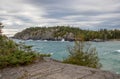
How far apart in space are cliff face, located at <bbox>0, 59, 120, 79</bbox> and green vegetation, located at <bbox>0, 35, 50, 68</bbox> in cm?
31

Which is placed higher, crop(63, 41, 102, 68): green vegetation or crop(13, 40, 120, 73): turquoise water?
crop(63, 41, 102, 68): green vegetation

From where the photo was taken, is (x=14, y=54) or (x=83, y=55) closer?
(x=14, y=54)

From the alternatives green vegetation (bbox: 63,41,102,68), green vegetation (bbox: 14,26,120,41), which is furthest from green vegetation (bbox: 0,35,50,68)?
green vegetation (bbox: 14,26,120,41)

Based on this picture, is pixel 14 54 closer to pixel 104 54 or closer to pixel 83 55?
pixel 83 55

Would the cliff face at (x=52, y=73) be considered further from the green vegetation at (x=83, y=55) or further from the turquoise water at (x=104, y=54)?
the green vegetation at (x=83, y=55)

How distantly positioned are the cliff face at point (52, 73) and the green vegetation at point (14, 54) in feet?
1.02

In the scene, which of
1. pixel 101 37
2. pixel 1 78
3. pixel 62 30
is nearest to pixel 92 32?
pixel 101 37

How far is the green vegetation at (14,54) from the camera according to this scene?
847 centimetres

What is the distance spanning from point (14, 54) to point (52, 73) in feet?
6.38

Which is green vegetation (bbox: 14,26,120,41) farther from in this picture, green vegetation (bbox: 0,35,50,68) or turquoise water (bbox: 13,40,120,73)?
green vegetation (bbox: 0,35,50,68)

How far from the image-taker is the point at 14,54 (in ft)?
29.2

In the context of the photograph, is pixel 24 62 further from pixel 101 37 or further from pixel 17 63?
pixel 101 37

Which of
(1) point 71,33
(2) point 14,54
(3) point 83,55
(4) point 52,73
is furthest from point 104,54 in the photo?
(1) point 71,33

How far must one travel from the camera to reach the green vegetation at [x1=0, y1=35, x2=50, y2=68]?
8469 mm
